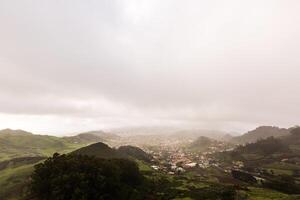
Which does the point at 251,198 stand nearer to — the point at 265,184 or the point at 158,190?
the point at 158,190

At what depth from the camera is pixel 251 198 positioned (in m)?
129

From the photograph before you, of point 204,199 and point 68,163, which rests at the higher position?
point 68,163

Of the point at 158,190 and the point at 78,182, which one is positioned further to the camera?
the point at 158,190

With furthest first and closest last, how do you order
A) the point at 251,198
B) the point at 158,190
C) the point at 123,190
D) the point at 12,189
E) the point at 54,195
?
the point at 12,189
the point at 158,190
the point at 251,198
the point at 123,190
the point at 54,195

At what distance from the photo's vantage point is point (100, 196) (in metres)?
110

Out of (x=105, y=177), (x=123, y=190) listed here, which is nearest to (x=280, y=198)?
(x=123, y=190)

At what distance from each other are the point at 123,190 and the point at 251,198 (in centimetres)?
5677

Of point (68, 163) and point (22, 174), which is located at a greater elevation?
point (68, 163)

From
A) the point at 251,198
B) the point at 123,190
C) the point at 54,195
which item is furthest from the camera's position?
the point at 251,198

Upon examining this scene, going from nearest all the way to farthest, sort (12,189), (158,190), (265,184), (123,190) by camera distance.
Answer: (123,190) → (158,190) → (12,189) → (265,184)

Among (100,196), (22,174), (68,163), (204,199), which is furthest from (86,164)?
(22,174)

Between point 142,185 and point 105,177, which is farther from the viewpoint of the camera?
point 142,185

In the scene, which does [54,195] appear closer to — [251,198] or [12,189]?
[12,189]

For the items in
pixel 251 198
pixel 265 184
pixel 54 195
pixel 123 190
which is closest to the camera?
pixel 54 195
